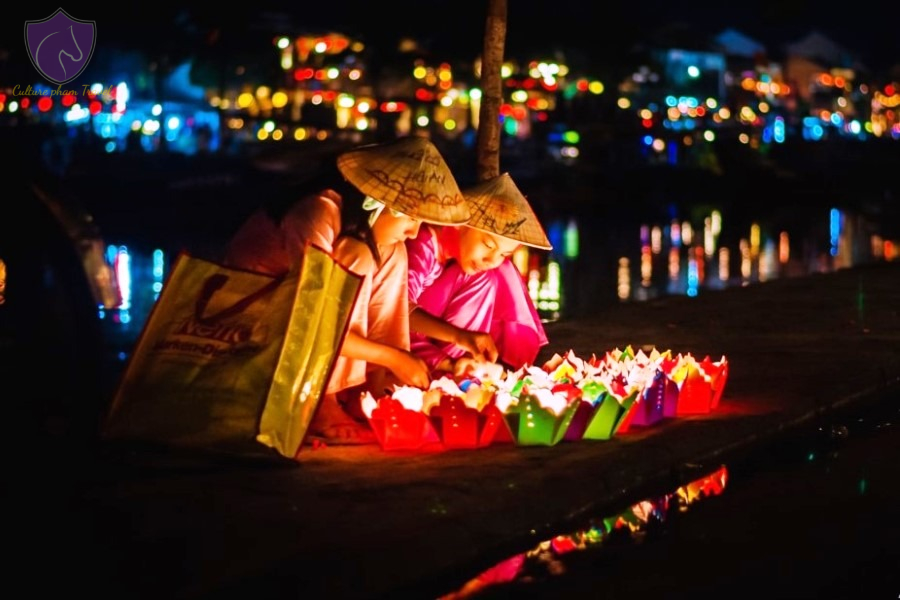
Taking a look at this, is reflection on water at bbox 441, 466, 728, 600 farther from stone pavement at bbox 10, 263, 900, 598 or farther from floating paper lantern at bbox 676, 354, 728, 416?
floating paper lantern at bbox 676, 354, 728, 416

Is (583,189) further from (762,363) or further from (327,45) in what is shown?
(762,363)

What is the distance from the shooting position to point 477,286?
8.03 m

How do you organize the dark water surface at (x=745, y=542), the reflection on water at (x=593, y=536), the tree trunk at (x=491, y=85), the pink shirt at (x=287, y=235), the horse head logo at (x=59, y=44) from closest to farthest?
the dark water surface at (x=745, y=542)
the reflection on water at (x=593, y=536)
the pink shirt at (x=287, y=235)
the tree trunk at (x=491, y=85)
the horse head logo at (x=59, y=44)

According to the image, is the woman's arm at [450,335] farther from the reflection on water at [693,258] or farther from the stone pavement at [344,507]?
the reflection on water at [693,258]

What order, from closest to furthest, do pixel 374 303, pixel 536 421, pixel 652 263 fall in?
pixel 536 421 < pixel 374 303 < pixel 652 263

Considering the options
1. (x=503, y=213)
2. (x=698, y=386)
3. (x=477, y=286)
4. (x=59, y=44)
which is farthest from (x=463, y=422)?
(x=59, y=44)

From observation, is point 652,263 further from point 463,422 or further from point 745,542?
point 745,542

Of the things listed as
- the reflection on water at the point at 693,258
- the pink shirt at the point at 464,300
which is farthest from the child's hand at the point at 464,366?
the reflection on water at the point at 693,258

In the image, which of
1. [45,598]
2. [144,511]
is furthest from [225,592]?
[144,511]

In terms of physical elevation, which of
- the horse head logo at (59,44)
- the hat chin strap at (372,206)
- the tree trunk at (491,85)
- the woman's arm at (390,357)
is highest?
the horse head logo at (59,44)

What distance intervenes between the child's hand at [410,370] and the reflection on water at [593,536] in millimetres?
1206

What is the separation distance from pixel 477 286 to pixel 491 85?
262 centimetres

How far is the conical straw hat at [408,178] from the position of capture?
6812 mm

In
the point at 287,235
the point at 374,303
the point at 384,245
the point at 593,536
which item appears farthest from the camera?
the point at 374,303
